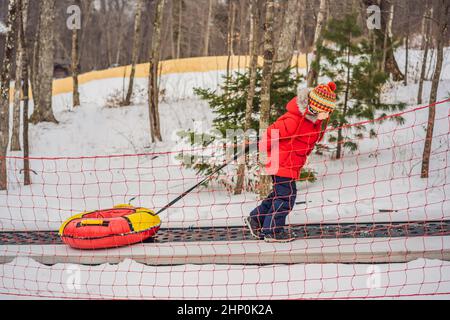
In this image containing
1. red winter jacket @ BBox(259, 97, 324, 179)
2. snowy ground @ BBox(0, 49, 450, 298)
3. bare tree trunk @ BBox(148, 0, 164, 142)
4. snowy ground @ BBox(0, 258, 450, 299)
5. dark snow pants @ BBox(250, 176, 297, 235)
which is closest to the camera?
snowy ground @ BBox(0, 258, 450, 299)

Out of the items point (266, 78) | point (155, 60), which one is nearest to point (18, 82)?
point (155, 60)

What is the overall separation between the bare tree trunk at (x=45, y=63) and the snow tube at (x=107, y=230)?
880cm

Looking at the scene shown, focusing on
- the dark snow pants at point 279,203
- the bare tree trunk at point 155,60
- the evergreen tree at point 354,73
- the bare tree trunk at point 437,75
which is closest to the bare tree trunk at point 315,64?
the evergreen tree at point 354,73

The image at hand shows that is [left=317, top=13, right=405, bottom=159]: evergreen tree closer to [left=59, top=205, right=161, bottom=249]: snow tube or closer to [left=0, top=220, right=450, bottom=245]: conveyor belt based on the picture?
[left=0, top=220, right=450, bottom=245]: conveyor belt

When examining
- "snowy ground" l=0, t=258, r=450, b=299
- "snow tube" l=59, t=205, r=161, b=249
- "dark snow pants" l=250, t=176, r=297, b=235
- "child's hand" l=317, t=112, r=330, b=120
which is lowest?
"snowy ground" l=0, t=258, r=450, b=299

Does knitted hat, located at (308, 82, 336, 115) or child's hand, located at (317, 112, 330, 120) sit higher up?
knitted hat, located at (308, 82, 336, 115)

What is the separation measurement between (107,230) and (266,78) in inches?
120

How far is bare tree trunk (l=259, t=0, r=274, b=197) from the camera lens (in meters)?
6.60

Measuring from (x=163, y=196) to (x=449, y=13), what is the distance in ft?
16.4

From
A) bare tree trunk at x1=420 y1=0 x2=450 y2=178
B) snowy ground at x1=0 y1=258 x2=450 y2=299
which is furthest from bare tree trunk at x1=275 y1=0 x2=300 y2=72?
snowy ground at x1=0 y1=258 x2=450 y2=299

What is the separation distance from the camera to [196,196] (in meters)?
8.03

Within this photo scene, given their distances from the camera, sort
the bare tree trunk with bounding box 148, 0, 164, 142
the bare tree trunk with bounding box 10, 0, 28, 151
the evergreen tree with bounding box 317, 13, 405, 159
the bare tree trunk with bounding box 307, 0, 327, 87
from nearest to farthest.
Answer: the evergreen tree with bounding box 317, 13, 405, 159 < the bare tree trunk with bounding box 307, 0, 327, 87 < the bare tree trunk with bounding box 10, 0, 28, 151 < the bare tree trunk with bounding box 148, 0, 164, 142
